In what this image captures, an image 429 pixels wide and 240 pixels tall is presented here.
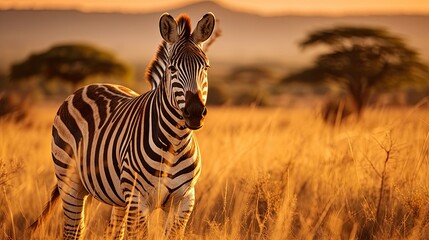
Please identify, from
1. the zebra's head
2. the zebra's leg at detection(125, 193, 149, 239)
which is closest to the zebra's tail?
the zebra's leg at detection(125, 193, 149, 239)

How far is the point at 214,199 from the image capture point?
20.8 feet

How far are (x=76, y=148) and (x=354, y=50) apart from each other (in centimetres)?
2255

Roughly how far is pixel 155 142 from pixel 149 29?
17513 cm

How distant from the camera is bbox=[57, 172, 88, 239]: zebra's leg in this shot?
548 centimetres

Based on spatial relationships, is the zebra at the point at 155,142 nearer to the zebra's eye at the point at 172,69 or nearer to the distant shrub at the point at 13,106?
the zebra's eye at the point at 172,69

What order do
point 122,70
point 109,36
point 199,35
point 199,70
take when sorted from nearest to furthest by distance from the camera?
point 199,70
point 199,35
point 122,70
point 109,36

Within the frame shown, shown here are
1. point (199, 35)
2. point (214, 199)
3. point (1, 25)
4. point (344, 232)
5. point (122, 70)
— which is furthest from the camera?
point (1, 25)

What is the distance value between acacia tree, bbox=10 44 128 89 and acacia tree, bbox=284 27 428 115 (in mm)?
9571

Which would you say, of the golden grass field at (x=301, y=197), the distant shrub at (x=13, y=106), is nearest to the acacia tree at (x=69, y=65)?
the distant shrub at (x=13, y=106)

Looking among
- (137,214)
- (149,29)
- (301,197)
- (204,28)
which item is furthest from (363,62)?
(149,29)

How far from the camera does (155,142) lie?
4520mm

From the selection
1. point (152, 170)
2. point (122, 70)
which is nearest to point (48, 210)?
point (152, 170)

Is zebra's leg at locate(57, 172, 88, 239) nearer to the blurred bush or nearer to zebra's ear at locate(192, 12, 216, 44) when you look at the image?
zebra's ear at locate(192, 12, 216, 44)

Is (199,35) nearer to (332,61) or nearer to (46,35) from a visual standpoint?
(332,61)
